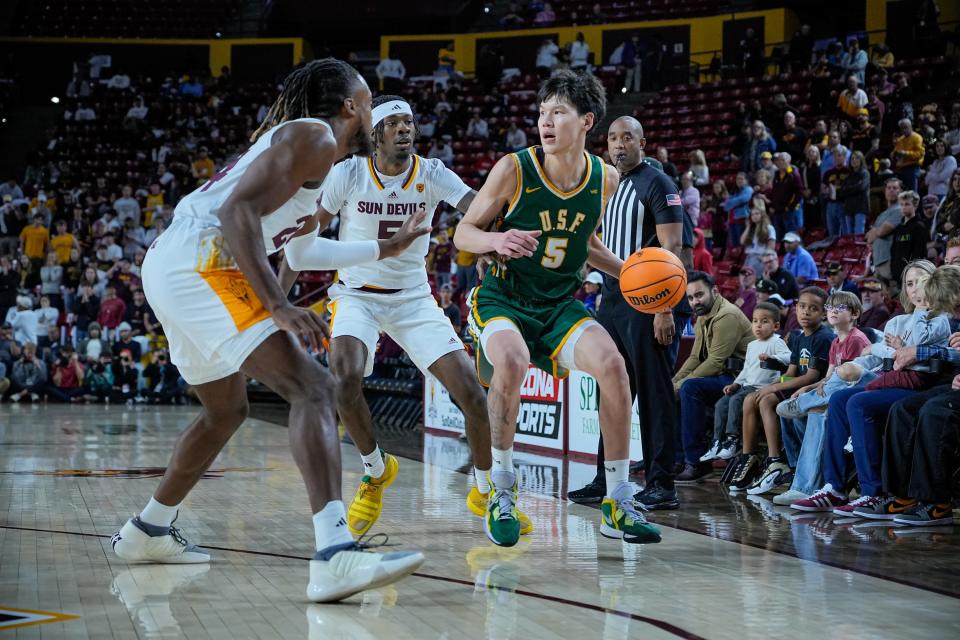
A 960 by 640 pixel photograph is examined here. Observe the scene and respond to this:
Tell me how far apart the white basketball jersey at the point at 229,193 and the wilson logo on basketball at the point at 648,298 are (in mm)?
2010

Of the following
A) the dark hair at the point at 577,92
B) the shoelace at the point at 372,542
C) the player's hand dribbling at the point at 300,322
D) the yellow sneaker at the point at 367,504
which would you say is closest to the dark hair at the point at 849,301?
the dark hair at the point at 577,92

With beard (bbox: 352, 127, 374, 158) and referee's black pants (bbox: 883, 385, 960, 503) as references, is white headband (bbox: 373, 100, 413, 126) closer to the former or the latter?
beard (bbox: 352, 127, 374, 158)

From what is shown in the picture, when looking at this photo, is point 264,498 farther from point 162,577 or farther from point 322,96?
point 322,96

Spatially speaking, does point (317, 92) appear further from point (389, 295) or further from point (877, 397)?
point (877, 397)

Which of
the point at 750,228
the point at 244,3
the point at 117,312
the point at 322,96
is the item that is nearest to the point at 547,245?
the point at 322,96

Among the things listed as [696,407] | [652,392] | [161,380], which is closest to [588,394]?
[696,407]

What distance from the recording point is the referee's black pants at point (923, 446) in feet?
18.8

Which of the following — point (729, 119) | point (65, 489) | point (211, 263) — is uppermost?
point (729, 119)

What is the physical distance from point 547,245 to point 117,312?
14.2 metres

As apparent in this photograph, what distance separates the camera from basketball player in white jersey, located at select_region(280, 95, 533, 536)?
5.57 metres

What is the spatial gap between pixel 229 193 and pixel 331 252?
547mm

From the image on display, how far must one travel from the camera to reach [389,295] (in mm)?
5875

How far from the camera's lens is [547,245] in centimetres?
536

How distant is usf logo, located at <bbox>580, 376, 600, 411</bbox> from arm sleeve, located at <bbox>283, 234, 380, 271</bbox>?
5.37 m
